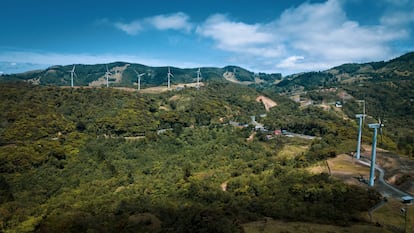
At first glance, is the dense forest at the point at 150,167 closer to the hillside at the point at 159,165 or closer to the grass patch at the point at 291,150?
the hillside at the point at 159,165

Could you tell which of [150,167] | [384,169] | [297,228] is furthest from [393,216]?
[150,167]

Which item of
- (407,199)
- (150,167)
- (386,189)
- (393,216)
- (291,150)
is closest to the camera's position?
(393,216)

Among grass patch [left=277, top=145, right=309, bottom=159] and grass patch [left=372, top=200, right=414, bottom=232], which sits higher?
grass patch [left=372, top=200, right=414, bottom=232]

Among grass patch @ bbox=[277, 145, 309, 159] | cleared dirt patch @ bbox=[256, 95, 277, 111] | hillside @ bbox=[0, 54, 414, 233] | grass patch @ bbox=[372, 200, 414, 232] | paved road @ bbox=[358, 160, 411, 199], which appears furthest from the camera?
cleared dirt patch @ bbox=[256, 95, 277, 111]

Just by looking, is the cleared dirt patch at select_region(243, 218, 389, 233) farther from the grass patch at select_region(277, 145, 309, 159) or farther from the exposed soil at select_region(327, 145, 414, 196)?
the grass patch at select_region(277, 145, 309, 159)

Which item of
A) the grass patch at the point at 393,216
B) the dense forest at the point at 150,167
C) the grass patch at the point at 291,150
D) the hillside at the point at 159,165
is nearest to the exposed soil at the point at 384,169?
the hillside at the point at 159,165

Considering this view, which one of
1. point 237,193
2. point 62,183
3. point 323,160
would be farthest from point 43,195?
point 323,160

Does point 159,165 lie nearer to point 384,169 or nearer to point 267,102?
point 384,169

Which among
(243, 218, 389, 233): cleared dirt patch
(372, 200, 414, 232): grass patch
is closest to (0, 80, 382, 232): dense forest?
(243, 218, 389, 233): cleared dirt patch
